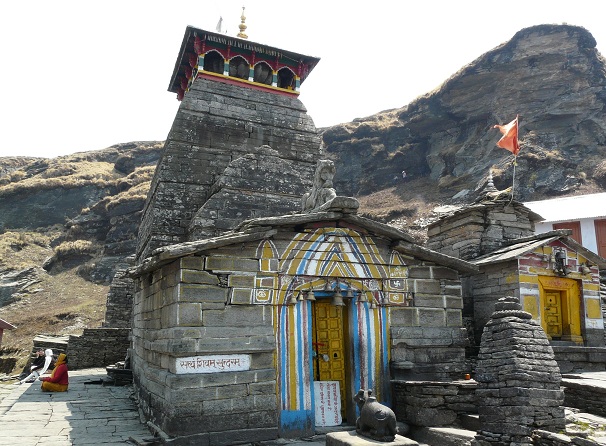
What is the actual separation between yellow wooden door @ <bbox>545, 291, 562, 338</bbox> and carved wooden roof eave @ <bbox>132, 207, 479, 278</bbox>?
12.3ft

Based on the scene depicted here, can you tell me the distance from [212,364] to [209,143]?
27.2 ft

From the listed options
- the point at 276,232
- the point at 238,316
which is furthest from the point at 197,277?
the point at 276,232

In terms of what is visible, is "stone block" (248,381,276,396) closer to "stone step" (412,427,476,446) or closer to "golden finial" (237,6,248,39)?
"stone step" (412,427,476,446)

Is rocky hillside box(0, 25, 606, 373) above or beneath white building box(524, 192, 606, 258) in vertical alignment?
above

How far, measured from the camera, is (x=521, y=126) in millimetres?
44688

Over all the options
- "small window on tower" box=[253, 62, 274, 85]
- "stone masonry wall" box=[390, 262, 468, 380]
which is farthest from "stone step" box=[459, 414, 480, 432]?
"small window on tower" box=[253, 62, 274, 85]

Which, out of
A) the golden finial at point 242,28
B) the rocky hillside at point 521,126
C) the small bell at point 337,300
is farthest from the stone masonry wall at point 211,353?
the rocky hillside at point 521,126

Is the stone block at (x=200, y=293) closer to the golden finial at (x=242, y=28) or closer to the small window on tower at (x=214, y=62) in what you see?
the small window on tower at (x=214, y=62)

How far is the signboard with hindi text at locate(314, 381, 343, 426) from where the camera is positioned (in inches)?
337

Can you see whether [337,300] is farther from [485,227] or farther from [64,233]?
[64,233]

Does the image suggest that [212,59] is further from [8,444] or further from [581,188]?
[581,188]

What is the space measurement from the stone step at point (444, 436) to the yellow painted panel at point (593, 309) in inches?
269

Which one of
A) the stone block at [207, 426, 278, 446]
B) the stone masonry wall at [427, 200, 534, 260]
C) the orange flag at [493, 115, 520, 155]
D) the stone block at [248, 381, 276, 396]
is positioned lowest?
the stone block at [207, 426, 278, 446]

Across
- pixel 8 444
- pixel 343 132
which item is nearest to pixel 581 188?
pixel 343 132
